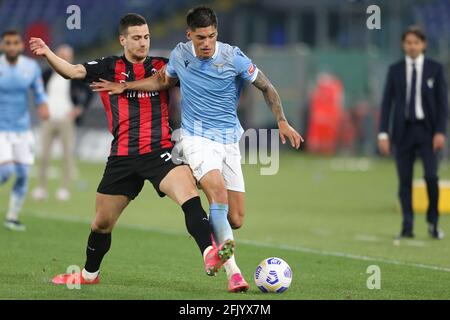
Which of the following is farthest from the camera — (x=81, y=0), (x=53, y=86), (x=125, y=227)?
(x=81, y=0)

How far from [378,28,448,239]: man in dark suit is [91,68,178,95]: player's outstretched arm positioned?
469 centimetres

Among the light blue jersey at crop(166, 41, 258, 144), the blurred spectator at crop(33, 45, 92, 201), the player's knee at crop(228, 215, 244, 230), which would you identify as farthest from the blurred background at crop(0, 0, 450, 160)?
the light blue jersey at crop(166, 41, 258, 144)

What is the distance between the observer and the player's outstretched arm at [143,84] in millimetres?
8977

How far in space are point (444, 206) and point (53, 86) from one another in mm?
7043

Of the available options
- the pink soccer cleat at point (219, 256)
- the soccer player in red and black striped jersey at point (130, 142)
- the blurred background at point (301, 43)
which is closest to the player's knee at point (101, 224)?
the soccer player in red and black striped jersey at point (130, 142)

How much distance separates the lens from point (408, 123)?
13234 mm

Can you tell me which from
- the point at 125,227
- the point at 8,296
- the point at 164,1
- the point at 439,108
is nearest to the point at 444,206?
the point at 439,108

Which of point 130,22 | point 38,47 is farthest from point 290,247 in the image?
point 38,47

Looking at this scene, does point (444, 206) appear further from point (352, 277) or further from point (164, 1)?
point (164, 1)

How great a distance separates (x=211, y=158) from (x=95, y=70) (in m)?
1.20

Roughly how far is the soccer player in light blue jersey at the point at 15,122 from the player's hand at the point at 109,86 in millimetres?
4706

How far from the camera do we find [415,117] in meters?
13.2

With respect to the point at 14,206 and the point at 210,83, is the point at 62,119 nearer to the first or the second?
the point at 14,206

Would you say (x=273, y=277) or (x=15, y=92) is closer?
(x=273, y=277)
